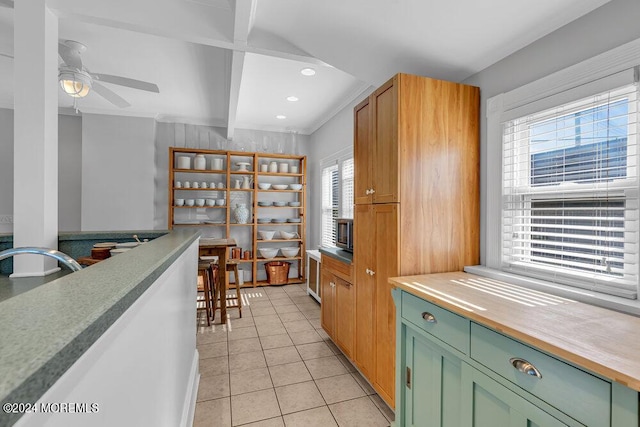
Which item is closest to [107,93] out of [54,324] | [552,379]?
[54,324]

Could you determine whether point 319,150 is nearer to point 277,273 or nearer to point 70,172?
point 277,273

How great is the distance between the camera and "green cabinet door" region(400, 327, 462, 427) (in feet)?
4.83

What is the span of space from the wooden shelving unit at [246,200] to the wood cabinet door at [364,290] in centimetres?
286

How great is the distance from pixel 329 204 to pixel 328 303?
2133 millimetres

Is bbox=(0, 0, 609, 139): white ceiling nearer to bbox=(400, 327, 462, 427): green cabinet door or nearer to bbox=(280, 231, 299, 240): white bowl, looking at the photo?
bbox=(400, 327, 462, 427): green cabinet door

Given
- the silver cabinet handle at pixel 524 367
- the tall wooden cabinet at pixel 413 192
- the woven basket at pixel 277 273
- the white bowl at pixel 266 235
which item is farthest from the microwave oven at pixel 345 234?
the white bowl at pixel 266 235

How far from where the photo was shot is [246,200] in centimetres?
534

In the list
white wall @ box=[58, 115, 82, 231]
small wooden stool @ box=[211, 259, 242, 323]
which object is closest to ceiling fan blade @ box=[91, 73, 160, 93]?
small wooden stool @ box=[211, 259, 242, 323]

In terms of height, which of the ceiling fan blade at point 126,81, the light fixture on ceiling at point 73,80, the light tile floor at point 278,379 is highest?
the ceiling fan blade at point 126,81

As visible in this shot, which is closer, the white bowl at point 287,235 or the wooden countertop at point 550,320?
the wooden countertop at point 550,320

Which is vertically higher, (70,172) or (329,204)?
(70,172)

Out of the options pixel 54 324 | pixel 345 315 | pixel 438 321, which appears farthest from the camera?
pixel 345 315

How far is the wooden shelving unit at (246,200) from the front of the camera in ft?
16.2

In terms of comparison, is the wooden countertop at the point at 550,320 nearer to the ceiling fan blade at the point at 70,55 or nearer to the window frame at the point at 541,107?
the window frame at the point at 541,107
